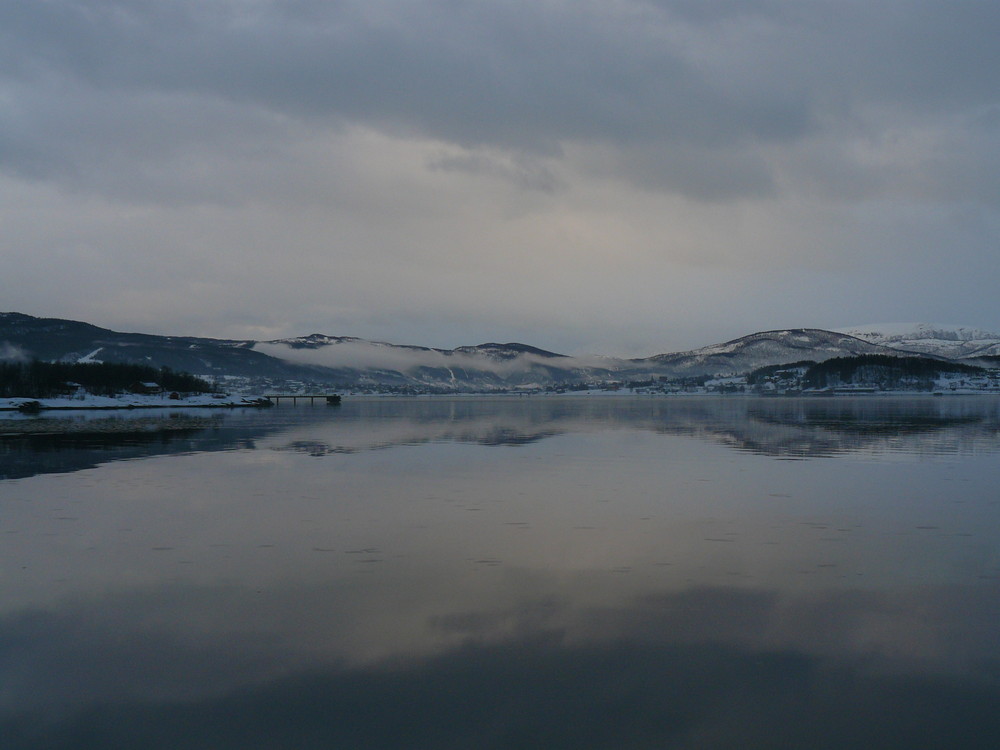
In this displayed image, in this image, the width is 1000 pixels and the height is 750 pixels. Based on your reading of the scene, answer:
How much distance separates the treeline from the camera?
536 ft

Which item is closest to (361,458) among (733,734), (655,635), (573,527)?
(573,527)

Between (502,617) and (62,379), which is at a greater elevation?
(62,379)

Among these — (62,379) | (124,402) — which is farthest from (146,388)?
(124,402)

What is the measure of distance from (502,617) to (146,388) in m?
201

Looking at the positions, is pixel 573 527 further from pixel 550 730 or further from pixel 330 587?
pixel 550 730

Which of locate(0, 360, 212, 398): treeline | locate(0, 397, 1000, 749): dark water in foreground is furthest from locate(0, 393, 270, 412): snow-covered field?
locate(0, 397, 1000, 749): dark water in foreground

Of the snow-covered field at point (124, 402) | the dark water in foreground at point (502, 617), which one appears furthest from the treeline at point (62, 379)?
the dark water in foreground at point (502, 617)

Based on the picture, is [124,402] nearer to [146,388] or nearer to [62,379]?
[62,379]

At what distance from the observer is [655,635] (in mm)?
12008

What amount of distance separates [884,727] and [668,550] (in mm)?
9134

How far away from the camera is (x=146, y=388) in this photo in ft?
624

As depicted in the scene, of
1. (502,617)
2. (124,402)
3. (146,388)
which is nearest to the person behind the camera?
(502,617)

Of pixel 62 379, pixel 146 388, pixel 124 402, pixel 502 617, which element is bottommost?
pixel 124 402

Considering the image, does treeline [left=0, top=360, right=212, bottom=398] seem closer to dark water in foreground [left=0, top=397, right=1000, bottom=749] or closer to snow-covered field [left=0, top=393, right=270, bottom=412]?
snow-covered field [left=0, top=393, right=270, bottom=412]
